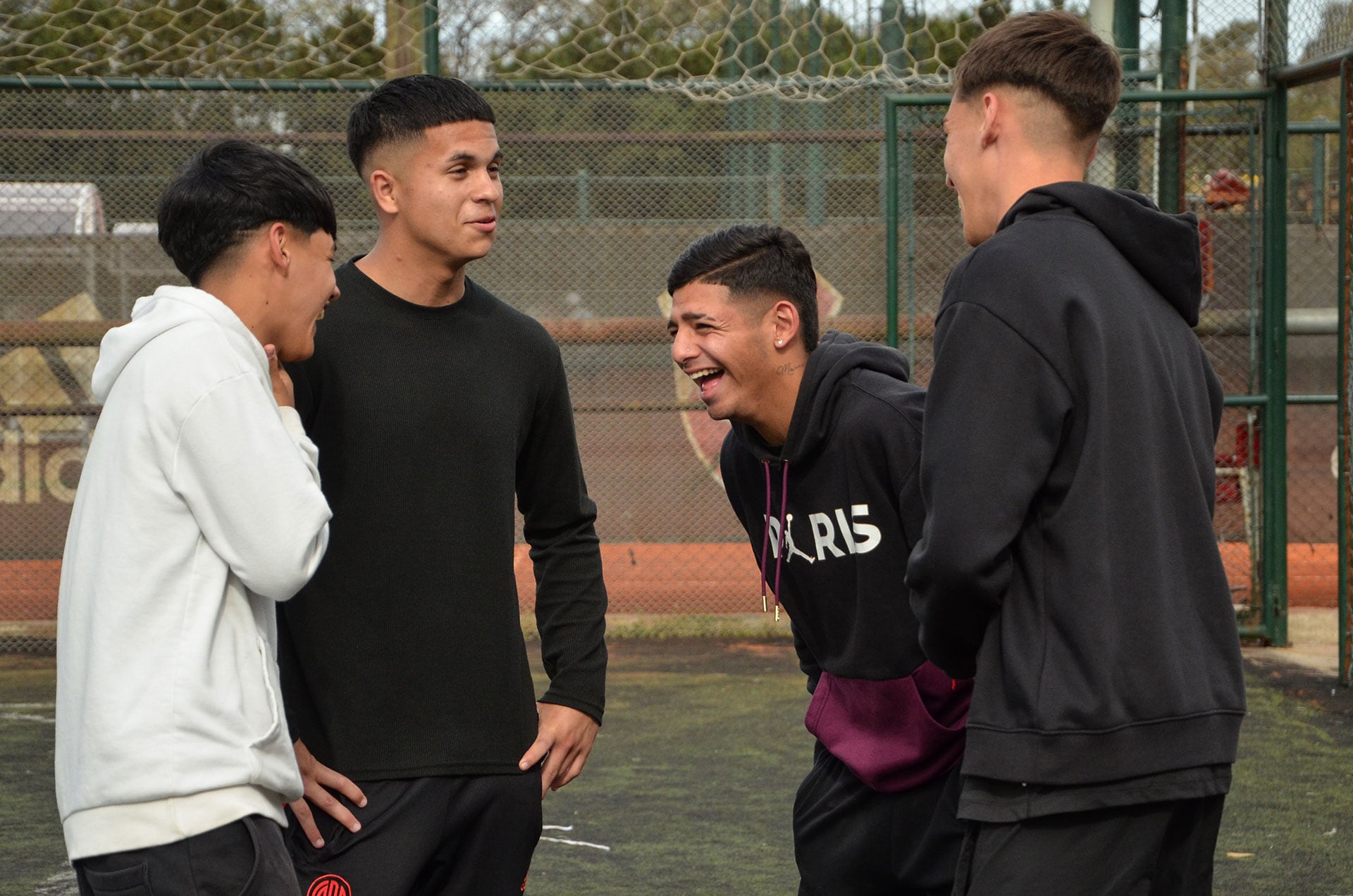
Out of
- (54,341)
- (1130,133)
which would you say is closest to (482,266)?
(54,341)

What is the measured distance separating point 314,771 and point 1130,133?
6358mm

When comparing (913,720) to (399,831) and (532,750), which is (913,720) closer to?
(532,750)

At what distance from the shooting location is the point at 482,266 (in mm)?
8219

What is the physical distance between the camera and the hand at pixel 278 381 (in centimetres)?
229

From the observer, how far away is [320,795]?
2.48m

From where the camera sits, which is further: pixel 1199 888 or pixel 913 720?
pixel 913 720

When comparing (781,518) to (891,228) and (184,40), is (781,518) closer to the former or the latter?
(891,228)

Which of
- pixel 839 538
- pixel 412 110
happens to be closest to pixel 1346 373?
pixel 839 538

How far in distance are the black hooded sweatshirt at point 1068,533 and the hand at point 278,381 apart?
1024mm

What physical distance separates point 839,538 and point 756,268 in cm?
63

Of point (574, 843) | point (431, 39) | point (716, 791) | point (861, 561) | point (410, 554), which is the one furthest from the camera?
point (431, 39)

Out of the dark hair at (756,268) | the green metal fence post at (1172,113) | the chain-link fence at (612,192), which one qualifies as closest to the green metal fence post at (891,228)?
the chain-link fence at (612,192)

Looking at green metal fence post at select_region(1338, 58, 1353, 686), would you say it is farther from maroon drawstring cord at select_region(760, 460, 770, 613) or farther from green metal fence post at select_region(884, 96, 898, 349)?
maroon drawstring cord at select_region(760, 460, 770, 613)

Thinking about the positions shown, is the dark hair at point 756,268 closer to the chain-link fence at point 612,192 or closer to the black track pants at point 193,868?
the black track pants at point 193,868
